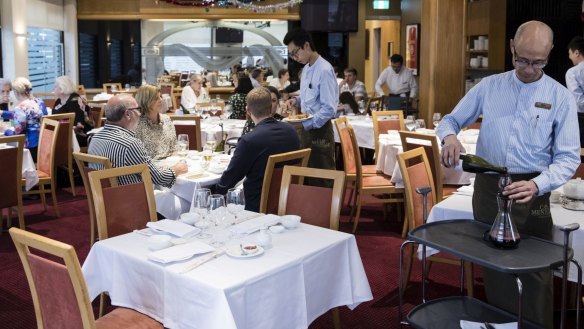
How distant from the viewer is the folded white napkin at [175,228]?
124 inches

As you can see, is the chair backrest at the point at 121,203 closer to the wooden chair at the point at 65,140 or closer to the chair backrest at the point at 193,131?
the chair backrest at the point at 193,131

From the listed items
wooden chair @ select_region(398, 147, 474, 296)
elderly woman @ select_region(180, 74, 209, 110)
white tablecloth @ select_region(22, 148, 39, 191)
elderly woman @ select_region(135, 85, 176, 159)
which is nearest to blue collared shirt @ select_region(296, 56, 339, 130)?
elderly woman @ select_region(135, 85, 176, 159)

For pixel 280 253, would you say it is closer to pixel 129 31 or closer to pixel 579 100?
pixel 579 100

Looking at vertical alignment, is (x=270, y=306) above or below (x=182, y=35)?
below

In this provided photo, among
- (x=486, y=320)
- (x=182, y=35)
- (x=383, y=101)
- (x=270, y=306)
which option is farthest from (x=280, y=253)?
(x=182, y=35)

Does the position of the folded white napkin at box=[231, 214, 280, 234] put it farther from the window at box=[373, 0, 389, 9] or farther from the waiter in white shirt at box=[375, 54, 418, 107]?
the window at box=[373, 0, 389, 9]

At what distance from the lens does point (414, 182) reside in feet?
13.8

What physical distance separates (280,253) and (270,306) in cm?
27

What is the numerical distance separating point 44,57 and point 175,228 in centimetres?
1141

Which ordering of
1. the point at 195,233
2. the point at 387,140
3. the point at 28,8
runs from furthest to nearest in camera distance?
the point at 28,8, the point at 387,140, the point at 195,233

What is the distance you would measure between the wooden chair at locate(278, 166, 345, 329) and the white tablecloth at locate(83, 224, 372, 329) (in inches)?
11.8

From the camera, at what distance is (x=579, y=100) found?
25.8ft

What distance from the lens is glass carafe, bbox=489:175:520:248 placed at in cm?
260

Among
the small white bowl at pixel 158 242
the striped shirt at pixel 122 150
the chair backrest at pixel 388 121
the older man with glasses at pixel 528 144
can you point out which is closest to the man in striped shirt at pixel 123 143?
the striped shirt at pixel 122 150
